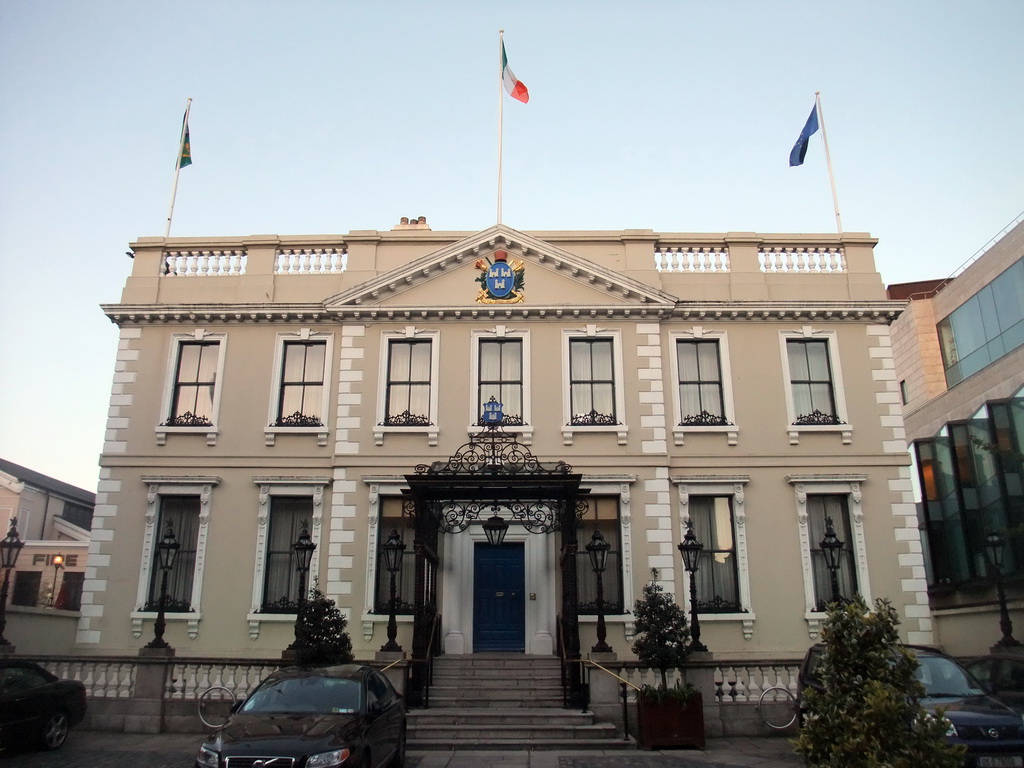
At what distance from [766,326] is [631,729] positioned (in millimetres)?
10843

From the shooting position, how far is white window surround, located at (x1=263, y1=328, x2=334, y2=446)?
19.9 metres

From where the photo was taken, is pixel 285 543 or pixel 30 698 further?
pixel 285 543

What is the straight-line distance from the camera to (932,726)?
7586mm

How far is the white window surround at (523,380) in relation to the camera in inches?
770

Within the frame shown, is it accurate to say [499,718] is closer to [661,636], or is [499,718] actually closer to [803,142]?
[661,636]

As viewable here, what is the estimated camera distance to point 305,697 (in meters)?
10.6

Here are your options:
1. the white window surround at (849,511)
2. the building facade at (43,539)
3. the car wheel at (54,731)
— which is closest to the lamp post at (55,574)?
the building facade at (43,539)

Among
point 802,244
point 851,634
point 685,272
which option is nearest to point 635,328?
point 685,272

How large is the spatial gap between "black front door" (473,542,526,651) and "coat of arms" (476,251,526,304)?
20.6 ft

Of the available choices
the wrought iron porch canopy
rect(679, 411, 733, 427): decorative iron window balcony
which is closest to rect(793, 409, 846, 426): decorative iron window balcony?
rect(679, 411, 733, 427): decorative iron window balcony

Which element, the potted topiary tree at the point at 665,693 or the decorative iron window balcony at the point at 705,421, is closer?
the potted topiary tree at the point at 665,693

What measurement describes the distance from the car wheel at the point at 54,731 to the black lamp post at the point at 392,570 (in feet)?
18.8

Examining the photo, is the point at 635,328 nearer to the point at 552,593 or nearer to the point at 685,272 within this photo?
the point at 685,272

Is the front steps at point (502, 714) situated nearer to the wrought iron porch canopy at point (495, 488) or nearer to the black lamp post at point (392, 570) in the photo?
the black lamp post at point (392, 570)
